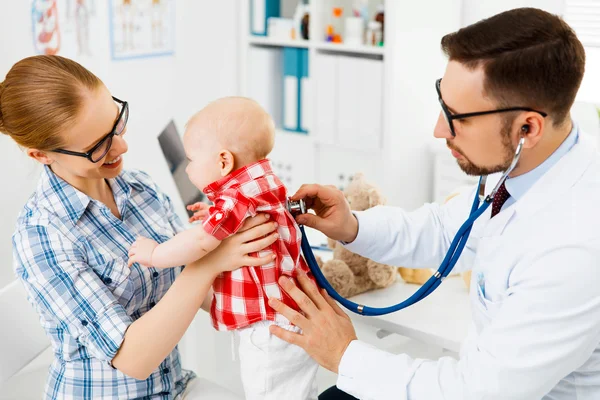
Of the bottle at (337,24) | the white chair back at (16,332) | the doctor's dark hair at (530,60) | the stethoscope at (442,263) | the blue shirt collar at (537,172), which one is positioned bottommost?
the white chair back at (16,332)

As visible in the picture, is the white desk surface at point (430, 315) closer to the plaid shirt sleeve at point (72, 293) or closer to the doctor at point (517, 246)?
the doctor at point (517, 246)

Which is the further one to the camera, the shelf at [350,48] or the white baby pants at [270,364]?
the shelf at [350,48]

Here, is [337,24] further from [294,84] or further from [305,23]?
[294,84]

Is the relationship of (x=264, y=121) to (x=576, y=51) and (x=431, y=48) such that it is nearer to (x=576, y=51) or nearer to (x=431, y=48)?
(x=576, y=51)

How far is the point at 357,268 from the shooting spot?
1913 mm

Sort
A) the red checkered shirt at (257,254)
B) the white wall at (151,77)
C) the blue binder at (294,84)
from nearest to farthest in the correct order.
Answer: the red checkered shirt at (257,254) < the white wall at (151,77) < the blue binder at (294,84)

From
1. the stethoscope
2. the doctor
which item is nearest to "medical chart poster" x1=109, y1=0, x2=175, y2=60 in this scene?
the stethoscope

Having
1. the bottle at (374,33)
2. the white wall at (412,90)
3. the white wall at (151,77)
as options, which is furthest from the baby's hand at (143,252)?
the bottle at (374,33)

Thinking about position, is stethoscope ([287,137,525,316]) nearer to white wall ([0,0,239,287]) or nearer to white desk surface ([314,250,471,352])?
white desk surface ([314,250,471,352])

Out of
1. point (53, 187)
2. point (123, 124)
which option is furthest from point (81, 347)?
point (123, 124)

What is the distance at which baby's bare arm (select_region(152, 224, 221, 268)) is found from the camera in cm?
131

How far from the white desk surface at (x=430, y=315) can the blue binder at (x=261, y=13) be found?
6.62 feet

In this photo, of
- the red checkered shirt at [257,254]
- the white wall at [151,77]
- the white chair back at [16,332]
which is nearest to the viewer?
the red checkered shirt at [257,254]

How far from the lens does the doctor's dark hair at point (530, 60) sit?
1286 millimetres
